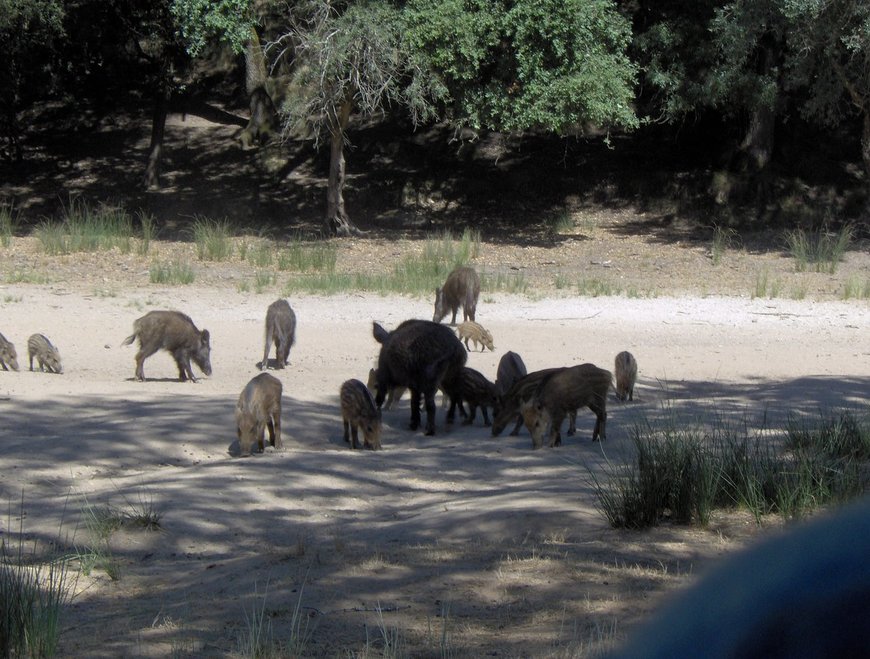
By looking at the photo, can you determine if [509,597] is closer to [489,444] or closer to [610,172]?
[489,444]

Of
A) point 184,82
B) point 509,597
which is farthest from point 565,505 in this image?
point 184,82

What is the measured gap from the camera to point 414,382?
396 inches

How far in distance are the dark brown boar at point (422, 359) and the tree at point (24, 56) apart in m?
15.9

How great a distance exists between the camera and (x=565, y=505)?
643 cm

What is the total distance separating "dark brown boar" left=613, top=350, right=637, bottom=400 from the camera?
1060 cm

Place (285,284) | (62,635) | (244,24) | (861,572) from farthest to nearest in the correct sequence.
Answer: (244,24) → (285,284) → (62,635) → (861,572)

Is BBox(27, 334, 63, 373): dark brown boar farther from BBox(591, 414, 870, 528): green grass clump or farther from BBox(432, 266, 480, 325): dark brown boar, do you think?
BBox(591, 414, 870, 528): green grass clump

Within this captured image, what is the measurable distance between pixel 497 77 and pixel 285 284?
23.8 ft

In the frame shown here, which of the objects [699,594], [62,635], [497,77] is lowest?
[62,635]

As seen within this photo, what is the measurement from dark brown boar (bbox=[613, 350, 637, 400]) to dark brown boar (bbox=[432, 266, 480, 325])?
4017mm

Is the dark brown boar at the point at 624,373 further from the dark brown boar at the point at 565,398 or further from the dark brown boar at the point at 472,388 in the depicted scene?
the dark brown boar at the point at 565,398

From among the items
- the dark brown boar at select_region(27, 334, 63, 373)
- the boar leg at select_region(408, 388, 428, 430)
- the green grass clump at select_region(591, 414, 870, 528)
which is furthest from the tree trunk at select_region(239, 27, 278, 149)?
the green grass clump at select_region(591, 414, 870, 528)

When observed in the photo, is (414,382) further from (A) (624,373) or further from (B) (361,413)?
(A) (624,373)

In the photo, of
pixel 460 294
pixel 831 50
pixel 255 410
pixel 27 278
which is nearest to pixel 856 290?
pixel 831 50
